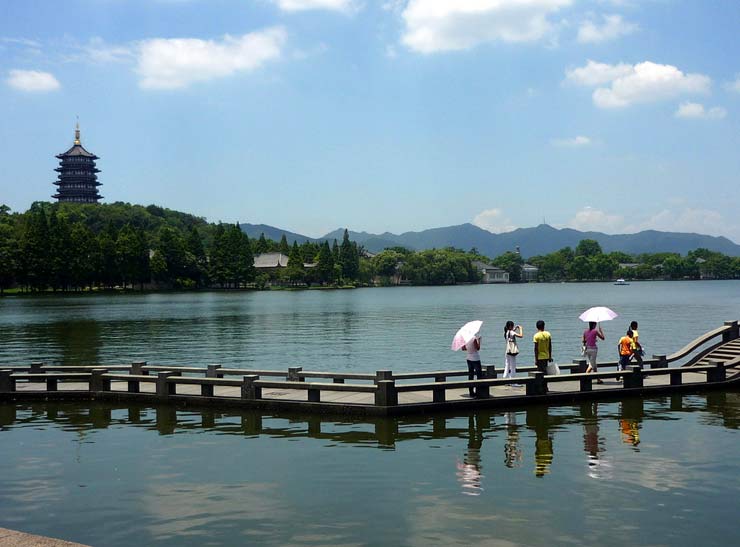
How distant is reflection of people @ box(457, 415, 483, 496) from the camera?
13.3m

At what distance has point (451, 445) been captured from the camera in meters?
16.7

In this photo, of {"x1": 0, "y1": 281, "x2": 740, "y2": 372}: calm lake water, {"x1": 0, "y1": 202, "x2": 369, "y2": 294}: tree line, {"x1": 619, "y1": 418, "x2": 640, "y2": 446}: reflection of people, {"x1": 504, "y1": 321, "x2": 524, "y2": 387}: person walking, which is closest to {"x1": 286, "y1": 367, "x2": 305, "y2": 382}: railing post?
{"x1": 504, "y1": 321, "x2": 524, "y2": 387}: person walking

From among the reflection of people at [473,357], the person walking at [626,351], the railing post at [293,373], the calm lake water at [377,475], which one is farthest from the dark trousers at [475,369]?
the person walking at [626,351]

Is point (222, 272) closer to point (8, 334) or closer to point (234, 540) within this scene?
point (8, 334)

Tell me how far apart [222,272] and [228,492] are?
170096 mm

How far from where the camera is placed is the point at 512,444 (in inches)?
659

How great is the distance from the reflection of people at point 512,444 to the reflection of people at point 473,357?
1.69 meters

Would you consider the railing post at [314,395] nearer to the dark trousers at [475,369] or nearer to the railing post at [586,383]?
the dark trousers at [475,369]

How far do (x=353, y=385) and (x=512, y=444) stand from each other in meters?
5.58

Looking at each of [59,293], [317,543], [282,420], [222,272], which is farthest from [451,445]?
[222,272]

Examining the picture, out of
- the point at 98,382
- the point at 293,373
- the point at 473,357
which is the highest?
the point at 473,357

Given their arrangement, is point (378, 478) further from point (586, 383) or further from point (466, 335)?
point (586, 383)

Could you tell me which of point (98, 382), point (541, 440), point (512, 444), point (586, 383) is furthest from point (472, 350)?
point (98, 382)

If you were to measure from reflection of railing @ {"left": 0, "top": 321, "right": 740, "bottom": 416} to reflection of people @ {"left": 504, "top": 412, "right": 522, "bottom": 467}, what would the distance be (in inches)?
44.3
